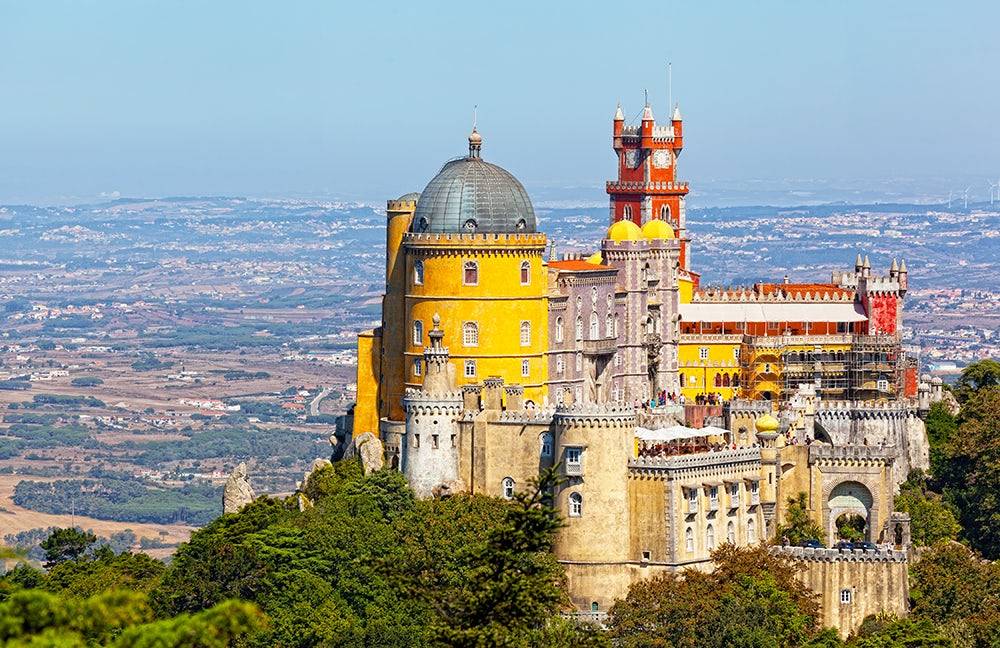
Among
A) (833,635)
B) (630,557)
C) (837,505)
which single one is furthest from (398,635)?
(837,505)

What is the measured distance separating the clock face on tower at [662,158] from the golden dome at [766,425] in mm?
40666

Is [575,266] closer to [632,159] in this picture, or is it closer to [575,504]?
[575,504]

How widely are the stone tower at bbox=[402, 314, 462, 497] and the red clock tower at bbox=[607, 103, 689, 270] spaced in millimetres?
39718

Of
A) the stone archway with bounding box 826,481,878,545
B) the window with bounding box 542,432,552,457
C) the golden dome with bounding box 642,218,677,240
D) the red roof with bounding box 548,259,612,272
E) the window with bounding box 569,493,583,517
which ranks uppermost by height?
the golden dome with bounding box 642,218,677,240

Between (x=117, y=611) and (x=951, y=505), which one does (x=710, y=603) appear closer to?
(x=951, y=505)

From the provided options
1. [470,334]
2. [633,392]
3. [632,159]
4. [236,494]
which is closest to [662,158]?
[632,159]

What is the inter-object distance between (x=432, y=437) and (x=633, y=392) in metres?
18.4

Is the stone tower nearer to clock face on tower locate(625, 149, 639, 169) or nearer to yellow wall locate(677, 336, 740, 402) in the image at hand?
yellow wall locate(677, 336, 740, 402)

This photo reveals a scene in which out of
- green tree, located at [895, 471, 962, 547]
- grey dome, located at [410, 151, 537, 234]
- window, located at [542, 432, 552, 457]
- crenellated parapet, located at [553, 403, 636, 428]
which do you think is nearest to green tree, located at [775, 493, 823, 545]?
green tree, located at [895, 471, 962, 547]

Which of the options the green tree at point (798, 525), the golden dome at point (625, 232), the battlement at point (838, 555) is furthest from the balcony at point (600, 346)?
the battlement at point (838, 555)

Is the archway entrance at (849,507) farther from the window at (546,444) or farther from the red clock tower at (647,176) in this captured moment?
the red clock tower at (647,176)

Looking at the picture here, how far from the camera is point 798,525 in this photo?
367 ft

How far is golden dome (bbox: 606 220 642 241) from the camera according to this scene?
128875mm

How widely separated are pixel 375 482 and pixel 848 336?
33.6 m
